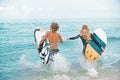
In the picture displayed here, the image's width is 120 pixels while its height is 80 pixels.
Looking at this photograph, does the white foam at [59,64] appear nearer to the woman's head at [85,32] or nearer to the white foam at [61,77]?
the white foam at [61,77]

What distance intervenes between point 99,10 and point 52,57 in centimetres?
71

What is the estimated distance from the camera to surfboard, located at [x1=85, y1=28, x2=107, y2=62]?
3636 millimetres

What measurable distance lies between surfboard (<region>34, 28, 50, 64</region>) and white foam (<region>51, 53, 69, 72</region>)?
0.28ft

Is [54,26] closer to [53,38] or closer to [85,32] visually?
[53,38]

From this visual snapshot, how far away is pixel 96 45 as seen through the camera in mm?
3670

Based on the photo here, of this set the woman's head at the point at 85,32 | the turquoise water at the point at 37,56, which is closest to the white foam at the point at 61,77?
the turquoise water at the point at 37,56

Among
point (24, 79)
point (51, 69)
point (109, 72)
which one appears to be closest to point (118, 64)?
point (109, 72)

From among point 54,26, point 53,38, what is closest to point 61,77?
point 53,38

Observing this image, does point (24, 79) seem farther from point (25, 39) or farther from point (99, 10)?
point (99, 10)

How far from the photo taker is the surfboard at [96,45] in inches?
143

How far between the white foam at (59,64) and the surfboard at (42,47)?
9cm

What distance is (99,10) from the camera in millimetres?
3797

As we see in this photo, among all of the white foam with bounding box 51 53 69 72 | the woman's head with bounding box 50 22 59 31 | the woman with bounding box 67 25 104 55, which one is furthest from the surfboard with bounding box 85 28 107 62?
the woman's head with bounding box 50 22 59 31

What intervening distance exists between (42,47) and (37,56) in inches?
4.6
